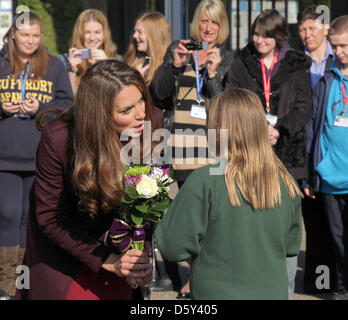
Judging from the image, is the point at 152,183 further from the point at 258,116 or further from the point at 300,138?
the point at 300,138

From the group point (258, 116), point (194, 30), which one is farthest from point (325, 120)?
point (258, 116)

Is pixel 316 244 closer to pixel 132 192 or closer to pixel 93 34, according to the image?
pixel 93 34

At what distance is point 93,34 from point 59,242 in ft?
10.7

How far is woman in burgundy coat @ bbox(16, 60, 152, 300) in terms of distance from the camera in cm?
310

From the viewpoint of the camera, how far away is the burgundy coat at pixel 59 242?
3160mm

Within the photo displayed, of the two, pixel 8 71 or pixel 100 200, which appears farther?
pixel 8 71

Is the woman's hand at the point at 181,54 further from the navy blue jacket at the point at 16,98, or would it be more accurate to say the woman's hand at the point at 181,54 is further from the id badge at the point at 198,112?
the navy blue jacket at the point at 16,98

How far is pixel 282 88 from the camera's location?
5184 millimetres

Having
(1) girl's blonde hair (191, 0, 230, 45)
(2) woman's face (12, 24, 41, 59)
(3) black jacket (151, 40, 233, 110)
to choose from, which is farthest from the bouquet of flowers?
(1) girl's blonde hair (191, 0, 230, 45)

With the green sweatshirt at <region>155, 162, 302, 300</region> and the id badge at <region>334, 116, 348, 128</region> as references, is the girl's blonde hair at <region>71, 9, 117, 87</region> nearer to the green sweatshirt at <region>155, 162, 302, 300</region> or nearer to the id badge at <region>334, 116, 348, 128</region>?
the id badge at <region>334, 116, 348, 128</region>

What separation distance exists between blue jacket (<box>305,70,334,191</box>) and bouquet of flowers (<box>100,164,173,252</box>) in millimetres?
2293

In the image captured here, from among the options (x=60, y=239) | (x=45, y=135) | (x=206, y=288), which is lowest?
(x=206, y=288)

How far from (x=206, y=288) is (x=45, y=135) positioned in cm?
96

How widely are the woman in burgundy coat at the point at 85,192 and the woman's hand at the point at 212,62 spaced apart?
208cm
